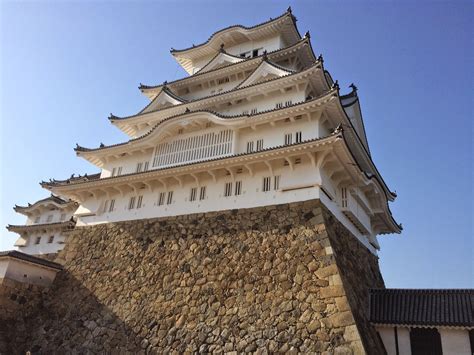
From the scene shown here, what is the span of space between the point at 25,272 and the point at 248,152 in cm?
1059

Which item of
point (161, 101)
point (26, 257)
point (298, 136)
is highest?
point (161, 101)

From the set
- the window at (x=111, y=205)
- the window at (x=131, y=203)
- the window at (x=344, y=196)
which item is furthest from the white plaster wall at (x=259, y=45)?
the window at (x=111, y=205)

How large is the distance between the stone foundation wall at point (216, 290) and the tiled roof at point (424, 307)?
701mm

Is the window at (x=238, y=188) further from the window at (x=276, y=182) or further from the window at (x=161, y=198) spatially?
the window at (x=161, y=198)

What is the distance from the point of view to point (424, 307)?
11711 millimetres

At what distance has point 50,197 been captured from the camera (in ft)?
93.0

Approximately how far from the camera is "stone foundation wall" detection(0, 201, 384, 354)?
983 centimetres

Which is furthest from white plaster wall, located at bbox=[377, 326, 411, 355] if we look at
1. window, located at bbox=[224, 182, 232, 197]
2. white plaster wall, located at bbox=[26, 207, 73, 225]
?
white plaster wall, located at bbox=[26, 207, 73, 225]

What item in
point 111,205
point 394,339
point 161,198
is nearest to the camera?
point 394,339

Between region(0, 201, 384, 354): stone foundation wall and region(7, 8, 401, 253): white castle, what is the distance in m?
0.85

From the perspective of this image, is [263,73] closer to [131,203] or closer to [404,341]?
[131,203]

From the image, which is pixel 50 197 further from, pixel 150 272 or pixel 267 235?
pixel 267 235

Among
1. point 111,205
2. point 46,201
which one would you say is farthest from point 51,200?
point 111,205

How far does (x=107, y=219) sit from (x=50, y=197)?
15464mm
